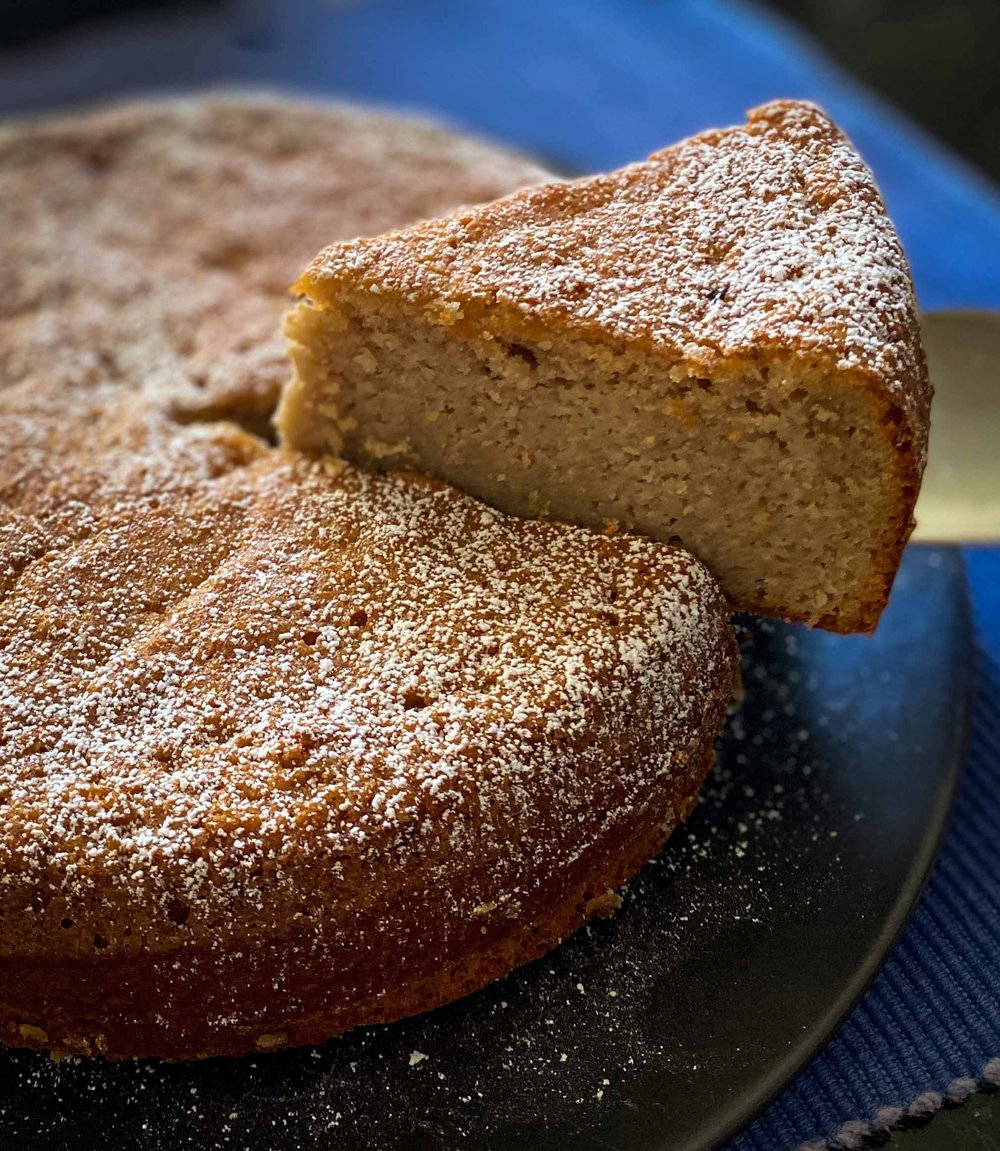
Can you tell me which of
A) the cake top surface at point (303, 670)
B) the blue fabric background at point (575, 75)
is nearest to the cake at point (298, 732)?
the cake top surface at point (303, 670)

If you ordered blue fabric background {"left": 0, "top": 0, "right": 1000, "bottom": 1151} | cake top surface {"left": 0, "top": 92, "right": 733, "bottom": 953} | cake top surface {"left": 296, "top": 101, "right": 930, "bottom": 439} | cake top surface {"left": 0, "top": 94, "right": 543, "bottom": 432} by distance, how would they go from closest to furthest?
cake top surface {"left": 0, "top": 92, "right": 733, "bottom": 953}, cake top surface {"left": 296, "top": 101, "right": 930, "bottom": 439}, cake top surface {"left": 0, "top": 94, "right": 543, "bottom": 432}, blue fabric background {"left": 0, "top": 0, "right": 1000, "bottom": 1151}

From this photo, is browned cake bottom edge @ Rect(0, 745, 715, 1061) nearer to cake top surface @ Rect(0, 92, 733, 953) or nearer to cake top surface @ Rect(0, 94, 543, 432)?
cake top surface @ Rect(0, 92, 733, 953)

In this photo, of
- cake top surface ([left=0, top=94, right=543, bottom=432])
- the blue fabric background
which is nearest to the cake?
cake top surface ([left=0, top=94, right=543, bottom=432])

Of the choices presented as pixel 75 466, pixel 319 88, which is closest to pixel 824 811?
pixel 75 466

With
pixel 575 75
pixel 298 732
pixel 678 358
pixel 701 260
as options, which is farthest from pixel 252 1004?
pixel 575 75

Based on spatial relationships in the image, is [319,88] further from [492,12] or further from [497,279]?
[497,279]

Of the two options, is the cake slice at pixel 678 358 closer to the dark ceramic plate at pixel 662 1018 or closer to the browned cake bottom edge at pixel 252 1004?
the dark ceramic plate at pixel 662 1018
